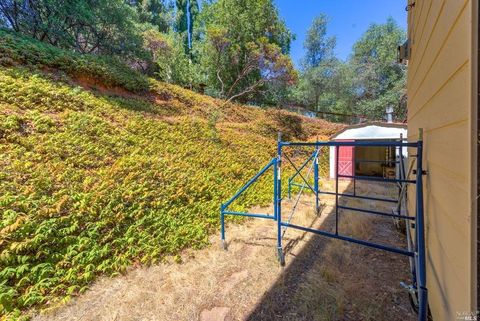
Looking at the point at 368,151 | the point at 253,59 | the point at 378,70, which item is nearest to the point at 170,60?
the point at 253,59

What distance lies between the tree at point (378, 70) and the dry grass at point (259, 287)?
1794 centimetres

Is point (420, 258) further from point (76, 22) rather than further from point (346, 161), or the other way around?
point (76, 22)

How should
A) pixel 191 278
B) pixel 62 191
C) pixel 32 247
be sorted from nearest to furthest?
1. pixel 32 247
2. pixel 191 278
3. pixel 62 191

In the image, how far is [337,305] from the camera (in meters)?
2.44

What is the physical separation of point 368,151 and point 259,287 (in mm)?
11438

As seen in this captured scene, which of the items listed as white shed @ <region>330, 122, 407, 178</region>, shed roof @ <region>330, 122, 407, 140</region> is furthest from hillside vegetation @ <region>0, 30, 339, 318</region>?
shed roof @ <region>330, 122, 407, 140</region>

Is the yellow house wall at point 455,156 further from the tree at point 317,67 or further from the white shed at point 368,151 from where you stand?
the tree at point 317,67

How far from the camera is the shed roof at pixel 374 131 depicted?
7.80 m

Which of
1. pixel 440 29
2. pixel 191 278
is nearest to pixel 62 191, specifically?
pixel 191 278

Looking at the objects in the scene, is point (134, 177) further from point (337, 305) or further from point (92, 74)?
point (92, 74)

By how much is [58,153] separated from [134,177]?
1.40 metres

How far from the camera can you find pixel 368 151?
11852 mm

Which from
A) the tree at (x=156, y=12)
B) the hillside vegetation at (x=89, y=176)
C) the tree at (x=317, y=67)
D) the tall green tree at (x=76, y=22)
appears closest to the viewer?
the hillside vegetation at (x=89, y=176)

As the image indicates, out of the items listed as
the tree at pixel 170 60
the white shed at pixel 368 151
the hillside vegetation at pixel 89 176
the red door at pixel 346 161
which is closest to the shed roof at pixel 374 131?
the white shed at pixel 368 151
